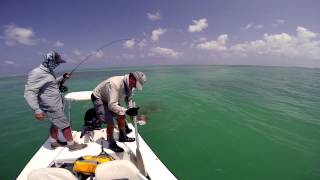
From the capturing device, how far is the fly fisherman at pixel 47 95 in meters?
3.88

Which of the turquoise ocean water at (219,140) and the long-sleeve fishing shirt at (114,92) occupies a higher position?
the long-sleeve fishing shirt at (114,92)

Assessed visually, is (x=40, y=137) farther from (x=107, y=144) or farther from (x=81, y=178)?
(x=81, y=178)

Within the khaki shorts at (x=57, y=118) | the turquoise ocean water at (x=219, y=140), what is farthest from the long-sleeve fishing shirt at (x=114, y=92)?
the turquoise ocean water at (x=219, y=140)

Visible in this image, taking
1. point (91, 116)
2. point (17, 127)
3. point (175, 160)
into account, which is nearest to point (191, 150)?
point (175, 160)

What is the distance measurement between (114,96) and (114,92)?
81 mm

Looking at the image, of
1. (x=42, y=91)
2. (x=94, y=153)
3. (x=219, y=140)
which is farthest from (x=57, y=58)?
(x=219, y=140)

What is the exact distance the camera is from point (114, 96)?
166 inches

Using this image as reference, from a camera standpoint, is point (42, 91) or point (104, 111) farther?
point (104, 111)

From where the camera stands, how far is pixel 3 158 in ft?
21.9

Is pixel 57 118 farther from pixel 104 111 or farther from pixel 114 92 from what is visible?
pixel 114 92

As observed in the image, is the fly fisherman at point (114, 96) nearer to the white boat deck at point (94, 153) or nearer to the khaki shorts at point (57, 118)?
the white boat deck at point (94, 153)

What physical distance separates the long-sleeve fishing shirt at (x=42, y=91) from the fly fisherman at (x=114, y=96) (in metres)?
0.80

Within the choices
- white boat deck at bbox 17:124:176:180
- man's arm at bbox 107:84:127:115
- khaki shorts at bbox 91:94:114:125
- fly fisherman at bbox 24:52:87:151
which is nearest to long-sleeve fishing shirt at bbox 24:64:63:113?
fly fisherman at bbox 24:52:87:151

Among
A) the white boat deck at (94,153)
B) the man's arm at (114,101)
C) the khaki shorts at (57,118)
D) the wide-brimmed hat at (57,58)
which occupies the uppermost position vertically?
the wide-brimmed hat at (57,58)
